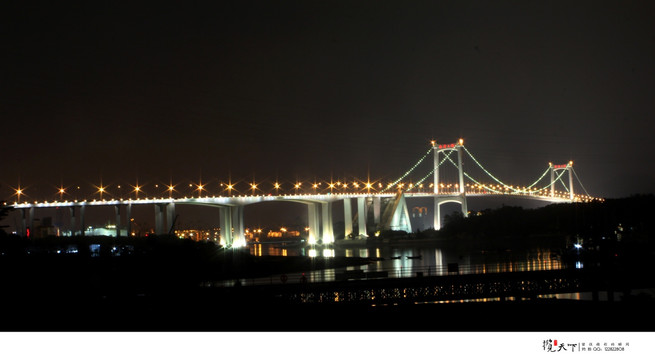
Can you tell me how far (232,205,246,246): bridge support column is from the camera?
66625mm

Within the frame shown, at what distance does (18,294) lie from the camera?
988cm

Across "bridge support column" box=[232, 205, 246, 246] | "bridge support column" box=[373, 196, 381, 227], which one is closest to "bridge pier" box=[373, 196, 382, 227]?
"bridge support column" box=[373, 196, 381, 227]

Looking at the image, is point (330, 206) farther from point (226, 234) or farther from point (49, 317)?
point (49, 317)

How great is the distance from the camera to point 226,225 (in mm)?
69750

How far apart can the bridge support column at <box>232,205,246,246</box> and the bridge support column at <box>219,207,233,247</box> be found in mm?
523

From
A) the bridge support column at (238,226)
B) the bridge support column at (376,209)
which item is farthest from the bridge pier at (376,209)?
the bridge support column at (238,226)

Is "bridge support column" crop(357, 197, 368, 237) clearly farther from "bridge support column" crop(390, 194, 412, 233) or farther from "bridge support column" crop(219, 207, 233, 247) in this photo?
"bridge support column" crop(219, 207, 233, 247)

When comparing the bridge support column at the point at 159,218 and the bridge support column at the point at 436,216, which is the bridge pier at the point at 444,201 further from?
the bridge support column at the point at 159,218

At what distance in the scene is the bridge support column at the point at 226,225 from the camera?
67.2 meters

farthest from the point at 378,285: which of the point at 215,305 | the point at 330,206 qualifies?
the point at 330,206

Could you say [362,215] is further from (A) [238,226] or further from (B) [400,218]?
(A) [238,226]

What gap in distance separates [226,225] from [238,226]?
1659 mm

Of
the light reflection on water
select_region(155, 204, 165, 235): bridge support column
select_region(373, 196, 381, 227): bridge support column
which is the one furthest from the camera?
select_region(373, 196, 381, 227): bridge support column
